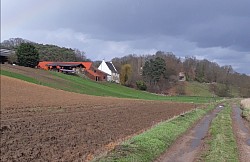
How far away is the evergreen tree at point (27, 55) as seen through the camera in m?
93.6

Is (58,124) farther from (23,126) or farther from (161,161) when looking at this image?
(161,161)

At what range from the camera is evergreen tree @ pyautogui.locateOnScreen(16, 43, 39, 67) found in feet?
307

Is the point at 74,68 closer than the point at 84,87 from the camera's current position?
No

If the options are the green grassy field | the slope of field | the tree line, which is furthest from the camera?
the tree line

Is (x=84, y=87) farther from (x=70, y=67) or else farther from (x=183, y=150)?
(x=183, y=150)

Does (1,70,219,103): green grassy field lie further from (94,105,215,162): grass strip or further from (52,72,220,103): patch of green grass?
(94,105,215,162): grass strip

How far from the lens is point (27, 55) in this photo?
319ft

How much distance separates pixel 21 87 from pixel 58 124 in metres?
31.8

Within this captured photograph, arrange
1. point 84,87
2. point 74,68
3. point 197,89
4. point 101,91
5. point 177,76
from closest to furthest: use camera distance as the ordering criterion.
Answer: point 84,87, point 101,91, point 74,68, point 197,89, point 177,76

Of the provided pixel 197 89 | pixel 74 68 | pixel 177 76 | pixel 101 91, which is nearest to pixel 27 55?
pixel 101 91

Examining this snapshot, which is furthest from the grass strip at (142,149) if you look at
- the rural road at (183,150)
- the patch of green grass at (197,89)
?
the patch of green grass at (197,89)

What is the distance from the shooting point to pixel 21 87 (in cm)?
5450

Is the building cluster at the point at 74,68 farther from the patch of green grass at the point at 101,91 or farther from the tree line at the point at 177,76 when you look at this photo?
the patch of green grass at the point at 101,91

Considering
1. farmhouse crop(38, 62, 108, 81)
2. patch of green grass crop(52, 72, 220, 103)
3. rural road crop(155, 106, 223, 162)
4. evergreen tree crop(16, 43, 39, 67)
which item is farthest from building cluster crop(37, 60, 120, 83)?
→ rural road crop(155, 106, 223, 162)
